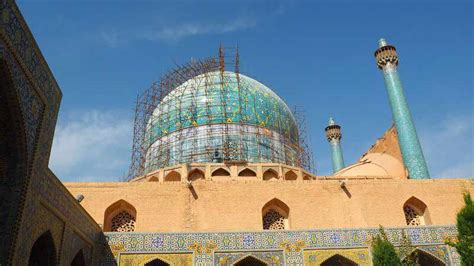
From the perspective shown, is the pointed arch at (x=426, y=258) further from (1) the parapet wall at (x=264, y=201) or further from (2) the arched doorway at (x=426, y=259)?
(1) the parapet wall at (x=264, y=201)

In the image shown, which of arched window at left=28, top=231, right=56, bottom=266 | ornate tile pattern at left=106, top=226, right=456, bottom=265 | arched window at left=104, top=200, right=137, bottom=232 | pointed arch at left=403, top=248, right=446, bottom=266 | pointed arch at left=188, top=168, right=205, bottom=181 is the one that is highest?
pointed arch at left=188, top=168, right=205, bottom=181

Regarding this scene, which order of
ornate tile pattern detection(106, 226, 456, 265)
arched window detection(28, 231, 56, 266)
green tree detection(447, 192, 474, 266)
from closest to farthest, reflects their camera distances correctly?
1. arched window detection(28, 231, 56, 266)
2. green tree detection(447, 192, 474, 266)
3. ornate tile pattern detection(106, 226, 456, 265)

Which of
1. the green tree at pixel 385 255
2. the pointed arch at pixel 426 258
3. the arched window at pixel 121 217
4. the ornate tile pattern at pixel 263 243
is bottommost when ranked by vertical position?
the green tree at pixel 385 255

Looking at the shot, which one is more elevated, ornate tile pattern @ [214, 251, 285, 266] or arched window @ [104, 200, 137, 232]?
arched window @ [104, 200, 137, 232]

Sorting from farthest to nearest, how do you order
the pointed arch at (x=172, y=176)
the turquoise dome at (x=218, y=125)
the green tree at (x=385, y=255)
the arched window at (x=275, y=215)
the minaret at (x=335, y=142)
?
the minaret at (x=335, y=142)
the turquoise dome at (x=218, y=125)
the pointed arch at (x=172, y=176)
the arched window at (x=275, y=215)
the green tree at (x=385, y=255)

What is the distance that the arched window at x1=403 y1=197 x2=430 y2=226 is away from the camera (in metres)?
11.3

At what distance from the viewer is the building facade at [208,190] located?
17.6ft

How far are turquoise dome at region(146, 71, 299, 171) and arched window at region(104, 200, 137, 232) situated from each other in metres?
5.69

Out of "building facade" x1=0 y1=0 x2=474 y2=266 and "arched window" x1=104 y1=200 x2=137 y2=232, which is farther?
"arched window" x1=104 y1=200 x2=137 y2=232

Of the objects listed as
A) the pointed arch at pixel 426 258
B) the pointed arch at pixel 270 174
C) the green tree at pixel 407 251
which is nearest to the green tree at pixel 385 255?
the green tree at pixel 407 251

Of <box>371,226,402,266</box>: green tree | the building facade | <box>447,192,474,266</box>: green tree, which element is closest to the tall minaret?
the building facade

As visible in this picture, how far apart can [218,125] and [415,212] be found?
8.03 m

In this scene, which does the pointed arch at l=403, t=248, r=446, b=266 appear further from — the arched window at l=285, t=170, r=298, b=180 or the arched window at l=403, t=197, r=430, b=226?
the arched window at l=285, t=170, r=298, b=180

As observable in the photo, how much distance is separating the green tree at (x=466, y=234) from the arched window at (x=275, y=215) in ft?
12.6
